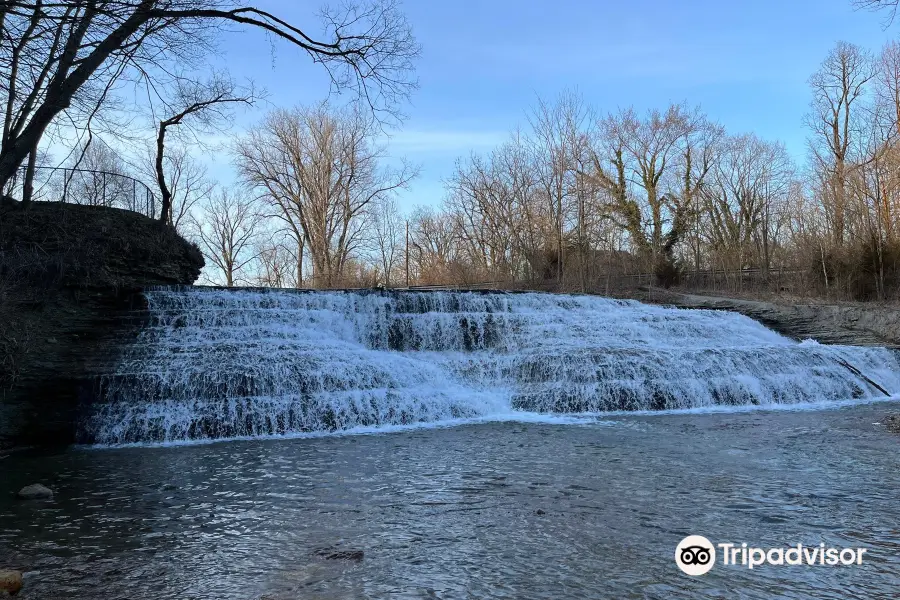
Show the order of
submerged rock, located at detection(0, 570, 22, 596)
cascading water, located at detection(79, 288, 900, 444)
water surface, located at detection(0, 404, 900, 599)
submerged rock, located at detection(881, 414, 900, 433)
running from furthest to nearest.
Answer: cascading water, located at detection(79, 288, 900, 444), submerged rock, located at detection(881, 414, 900, 433), water surface, located at detection(0, 404, 900, 599), submerged rock, located at detection(0, 570, 22, 596)

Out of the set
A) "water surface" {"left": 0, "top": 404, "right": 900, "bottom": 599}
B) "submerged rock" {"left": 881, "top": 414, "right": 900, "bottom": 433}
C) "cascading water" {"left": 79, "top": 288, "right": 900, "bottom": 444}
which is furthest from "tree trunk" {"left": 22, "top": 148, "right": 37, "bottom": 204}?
"submerged rock" {"left": 881, "top": 414, "right": 900, "bottom": 433}

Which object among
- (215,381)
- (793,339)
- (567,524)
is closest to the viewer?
(567,524)

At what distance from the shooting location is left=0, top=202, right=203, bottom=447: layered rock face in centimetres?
908

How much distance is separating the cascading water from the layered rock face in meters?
0.53

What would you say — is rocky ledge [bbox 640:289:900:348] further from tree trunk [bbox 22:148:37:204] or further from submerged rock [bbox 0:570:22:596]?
tree trunk [bbox 22:148:37:204]

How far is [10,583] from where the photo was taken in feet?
10.6

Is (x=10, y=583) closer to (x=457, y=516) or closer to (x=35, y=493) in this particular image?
(x=35, y=493)

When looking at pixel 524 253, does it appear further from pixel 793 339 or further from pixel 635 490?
pixel 635 490

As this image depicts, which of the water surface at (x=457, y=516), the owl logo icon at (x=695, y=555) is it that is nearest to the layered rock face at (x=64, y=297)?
the water surface at (x=457, y=516)

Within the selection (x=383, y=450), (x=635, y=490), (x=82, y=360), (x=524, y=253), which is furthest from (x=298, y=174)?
(x=635, y=490)

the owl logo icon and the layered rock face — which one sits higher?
the layered rock face

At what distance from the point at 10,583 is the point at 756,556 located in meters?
4.24

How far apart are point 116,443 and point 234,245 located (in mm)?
38255

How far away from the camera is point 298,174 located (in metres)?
37.0
